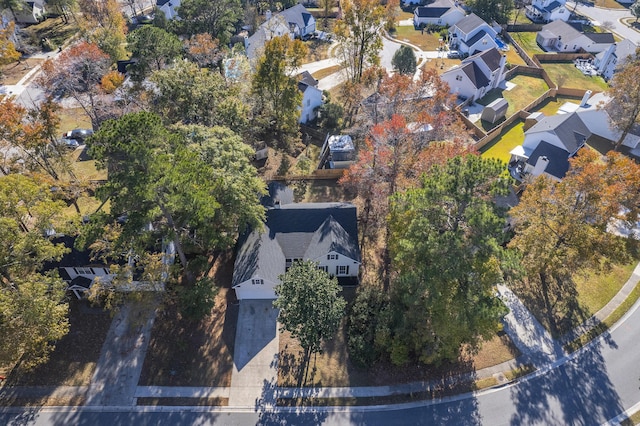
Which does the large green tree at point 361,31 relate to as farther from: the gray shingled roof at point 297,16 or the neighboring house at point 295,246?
the neighboring house at point 295,246

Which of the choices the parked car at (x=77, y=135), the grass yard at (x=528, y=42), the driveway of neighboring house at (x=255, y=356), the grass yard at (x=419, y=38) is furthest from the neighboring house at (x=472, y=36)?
the parked car at (x=77, y=135)

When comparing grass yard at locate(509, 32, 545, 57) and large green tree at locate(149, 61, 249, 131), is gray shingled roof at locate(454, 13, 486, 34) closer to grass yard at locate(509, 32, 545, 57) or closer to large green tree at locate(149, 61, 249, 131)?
grass yard at locate(509, 32, 545, 57)

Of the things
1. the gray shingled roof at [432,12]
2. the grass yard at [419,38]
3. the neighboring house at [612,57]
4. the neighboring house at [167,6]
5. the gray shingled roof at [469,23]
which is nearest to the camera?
the neighboring house at [612,57]

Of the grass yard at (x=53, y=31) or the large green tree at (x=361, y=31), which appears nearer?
the large green tree at (x=361, y=31)

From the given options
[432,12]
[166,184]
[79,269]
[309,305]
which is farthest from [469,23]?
[79,269]

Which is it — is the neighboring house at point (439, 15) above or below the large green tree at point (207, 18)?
below

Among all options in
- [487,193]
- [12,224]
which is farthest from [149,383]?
[487,193]

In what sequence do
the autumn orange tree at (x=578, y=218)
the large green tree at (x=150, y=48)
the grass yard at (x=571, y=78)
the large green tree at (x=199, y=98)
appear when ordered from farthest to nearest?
the grass yard at (x=571, y=78)
the large green tree at (x=150, y=48)
the large green tree at (x=199, y=98)
the autumn orange tree at (x=578, y=218)

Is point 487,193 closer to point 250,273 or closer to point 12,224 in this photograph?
point 250,273
